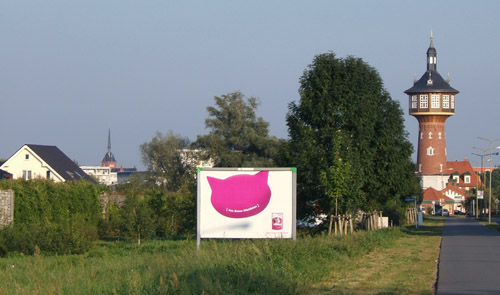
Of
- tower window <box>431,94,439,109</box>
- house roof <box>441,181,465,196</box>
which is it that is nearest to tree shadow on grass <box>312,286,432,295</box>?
tower window <box>431,94,439,109</box>

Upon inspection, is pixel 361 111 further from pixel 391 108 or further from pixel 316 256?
pixel 316 256

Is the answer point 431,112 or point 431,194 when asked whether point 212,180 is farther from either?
point 431,194

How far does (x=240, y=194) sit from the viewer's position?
2134 cm

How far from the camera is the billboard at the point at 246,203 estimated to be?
69.8 ft

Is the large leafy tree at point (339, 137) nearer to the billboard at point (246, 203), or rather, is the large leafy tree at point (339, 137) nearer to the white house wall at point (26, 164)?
the billboard at point (246, 203)

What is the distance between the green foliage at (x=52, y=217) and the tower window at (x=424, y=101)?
328 feet

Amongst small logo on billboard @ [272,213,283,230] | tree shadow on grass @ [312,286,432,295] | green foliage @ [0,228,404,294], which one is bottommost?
tree shadow on grass @ [312,286,432,295]

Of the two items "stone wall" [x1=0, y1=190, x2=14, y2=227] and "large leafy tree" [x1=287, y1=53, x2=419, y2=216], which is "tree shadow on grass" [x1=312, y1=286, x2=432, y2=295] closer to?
"large leafy tree" [x1=287, y1=53, x2=419, y2=216]

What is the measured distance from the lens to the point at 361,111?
1312 inches

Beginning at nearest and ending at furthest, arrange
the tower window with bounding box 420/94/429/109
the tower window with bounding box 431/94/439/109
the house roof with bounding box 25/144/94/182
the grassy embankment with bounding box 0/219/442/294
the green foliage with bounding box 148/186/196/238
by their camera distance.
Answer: the grassy embankment with bounding box 0/219/442/294, the green foliage with bounding box 148/186/196/238, the house roof with bounding box 25/144/94/182, the tower window with bounding box 431/94/439/109, the tower window with bounding box 420/94/429/109

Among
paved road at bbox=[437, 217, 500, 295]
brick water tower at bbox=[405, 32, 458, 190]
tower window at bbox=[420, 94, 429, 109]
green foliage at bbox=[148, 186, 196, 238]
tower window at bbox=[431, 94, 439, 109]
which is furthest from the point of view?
tower window at bbox=[420, 94, 429, 109]

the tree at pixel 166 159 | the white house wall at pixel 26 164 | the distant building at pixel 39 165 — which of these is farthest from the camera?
the tree at pixel 166 159

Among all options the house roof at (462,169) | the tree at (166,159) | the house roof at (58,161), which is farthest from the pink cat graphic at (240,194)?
the house roof at (462,169)

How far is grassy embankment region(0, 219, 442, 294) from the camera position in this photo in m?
12.5
